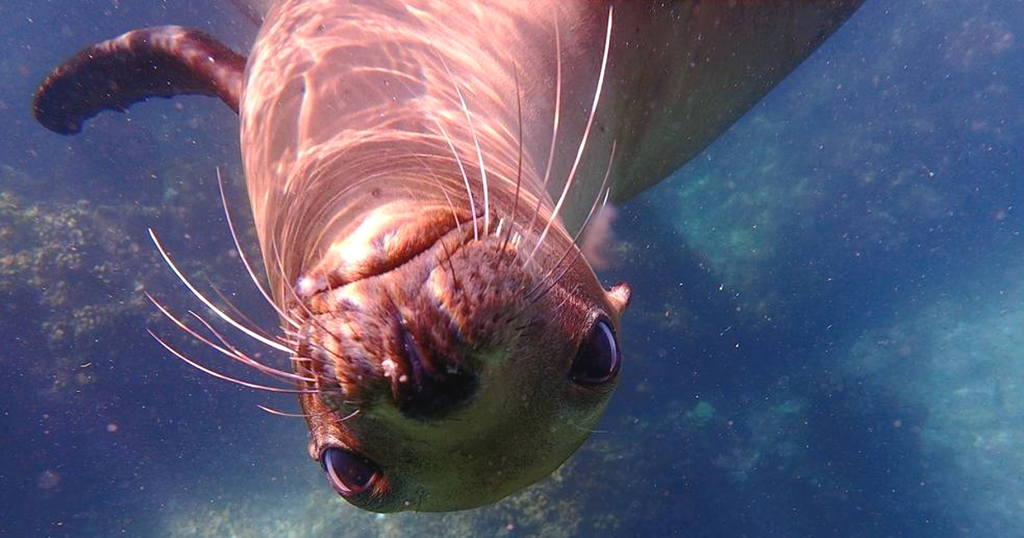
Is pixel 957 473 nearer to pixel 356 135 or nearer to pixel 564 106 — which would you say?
pixel 564 106

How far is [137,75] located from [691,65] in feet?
16.1

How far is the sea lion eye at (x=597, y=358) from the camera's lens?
4.65 feet

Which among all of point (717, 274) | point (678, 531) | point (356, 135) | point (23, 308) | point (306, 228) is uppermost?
point (717, 274)

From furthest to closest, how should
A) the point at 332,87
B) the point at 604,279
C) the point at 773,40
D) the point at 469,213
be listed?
the point at 604,279 < the point at 773,40 < the point at 332,87 < the point at 469,213

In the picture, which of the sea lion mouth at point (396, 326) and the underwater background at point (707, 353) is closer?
the sea lion mouth at point (396, 326)

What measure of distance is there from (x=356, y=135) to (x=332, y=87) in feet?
1.30

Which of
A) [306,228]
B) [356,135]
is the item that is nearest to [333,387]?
[306,228]

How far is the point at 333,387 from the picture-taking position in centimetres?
111

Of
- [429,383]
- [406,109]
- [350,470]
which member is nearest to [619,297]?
[406,109]

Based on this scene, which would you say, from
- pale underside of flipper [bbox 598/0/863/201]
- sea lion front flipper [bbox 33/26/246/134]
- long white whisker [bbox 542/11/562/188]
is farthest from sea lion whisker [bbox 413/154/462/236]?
sea lion front flipper [bbox 33/26/246/134]

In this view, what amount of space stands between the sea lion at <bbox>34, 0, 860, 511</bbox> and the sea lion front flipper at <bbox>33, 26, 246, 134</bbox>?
1.75 metres

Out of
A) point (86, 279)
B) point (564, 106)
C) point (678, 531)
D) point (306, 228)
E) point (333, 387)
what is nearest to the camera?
point (333, 387)

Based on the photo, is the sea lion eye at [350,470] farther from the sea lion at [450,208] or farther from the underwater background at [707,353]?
the underwater background at [707,353]

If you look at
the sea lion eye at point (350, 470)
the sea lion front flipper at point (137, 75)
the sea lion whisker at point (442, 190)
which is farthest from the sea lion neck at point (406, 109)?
the sea lion front flipper at point (137, 75)
